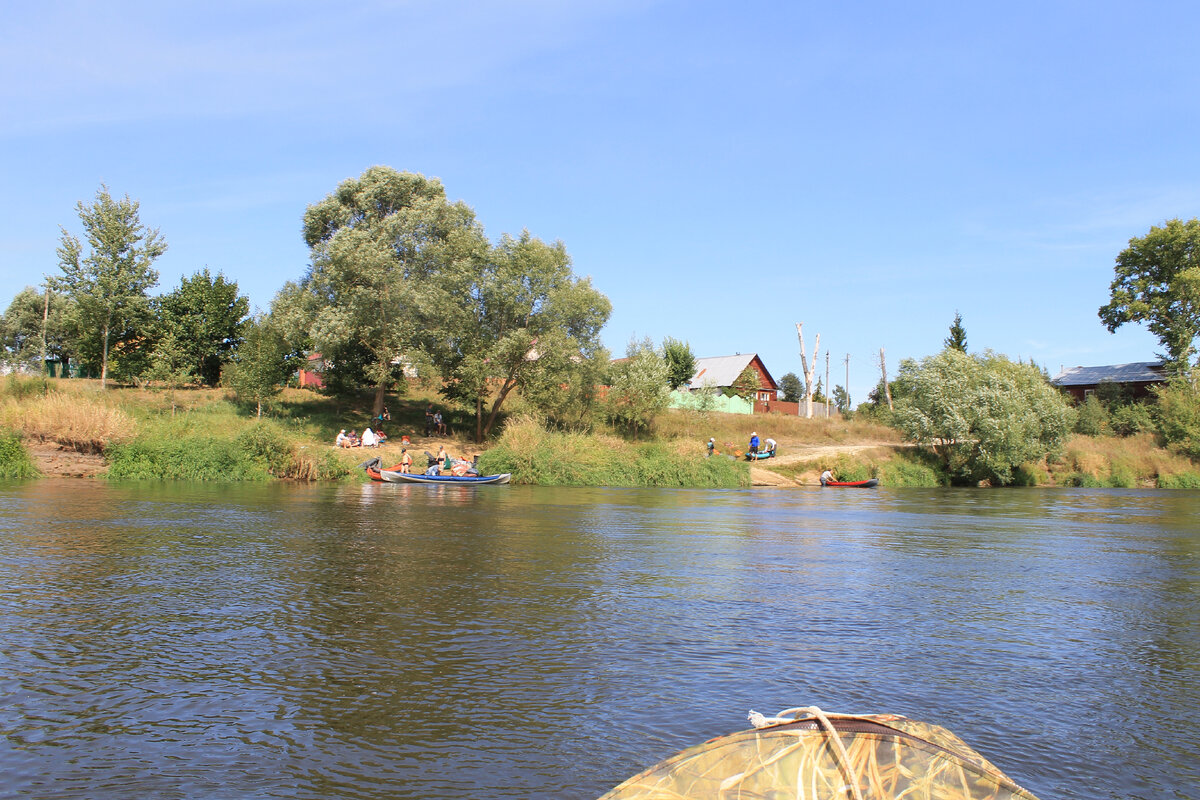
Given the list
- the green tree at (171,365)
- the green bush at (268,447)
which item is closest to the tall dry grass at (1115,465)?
the green bush at (268,447)

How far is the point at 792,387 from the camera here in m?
96.2

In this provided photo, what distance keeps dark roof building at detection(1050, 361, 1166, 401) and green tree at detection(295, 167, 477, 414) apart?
55859 millimetres

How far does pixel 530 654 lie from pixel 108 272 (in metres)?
44.2

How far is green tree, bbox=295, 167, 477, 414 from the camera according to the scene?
40.4 m

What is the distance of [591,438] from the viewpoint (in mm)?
40562

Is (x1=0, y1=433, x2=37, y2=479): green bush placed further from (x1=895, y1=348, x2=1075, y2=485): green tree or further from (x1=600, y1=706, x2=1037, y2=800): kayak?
(x1=895, y1=348, x2=1075, y2=485): green tree

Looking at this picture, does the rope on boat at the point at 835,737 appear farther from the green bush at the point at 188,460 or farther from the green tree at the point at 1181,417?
the green tree at the point at 1181,417

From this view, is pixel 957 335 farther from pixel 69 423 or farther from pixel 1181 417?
pixel 69 423

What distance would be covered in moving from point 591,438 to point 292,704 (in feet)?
111

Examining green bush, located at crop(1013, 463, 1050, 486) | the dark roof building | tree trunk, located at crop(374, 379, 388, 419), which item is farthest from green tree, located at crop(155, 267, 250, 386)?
the dark roof building

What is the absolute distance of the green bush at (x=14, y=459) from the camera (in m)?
30.4

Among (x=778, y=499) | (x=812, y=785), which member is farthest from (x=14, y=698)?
(x=778, y=499)

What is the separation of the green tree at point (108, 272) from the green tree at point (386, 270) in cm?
891

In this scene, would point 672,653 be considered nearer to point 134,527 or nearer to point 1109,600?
point 1109,600
